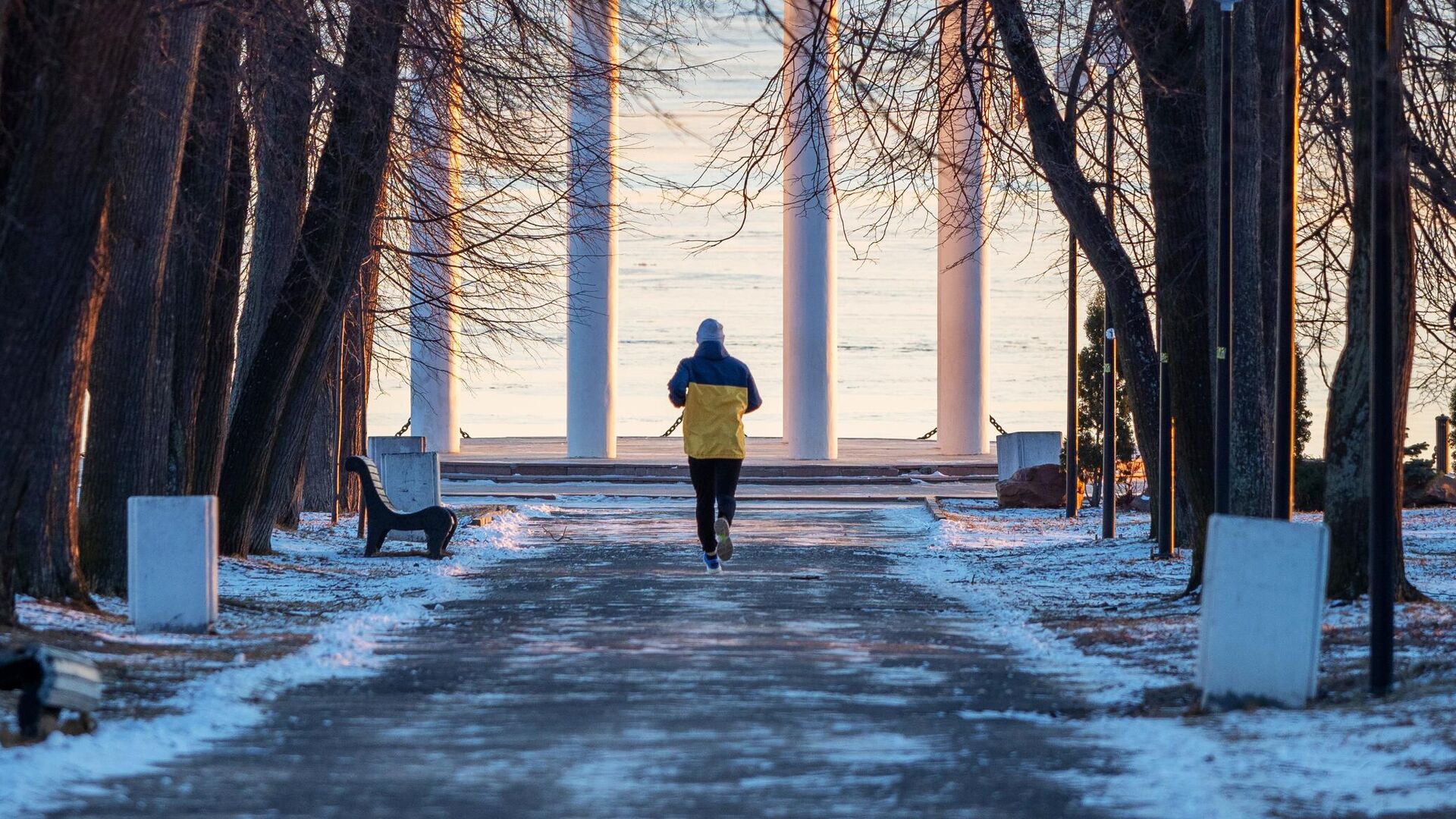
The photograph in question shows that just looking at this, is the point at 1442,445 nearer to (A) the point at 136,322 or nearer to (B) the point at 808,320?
(B) the point at 808,320

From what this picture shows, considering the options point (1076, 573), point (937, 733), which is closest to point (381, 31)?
point (1076, 573)

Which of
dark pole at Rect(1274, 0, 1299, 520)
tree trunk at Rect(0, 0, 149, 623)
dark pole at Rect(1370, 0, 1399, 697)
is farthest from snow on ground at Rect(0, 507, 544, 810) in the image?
dark pole at Rect(1274, 0, 1299, 520)

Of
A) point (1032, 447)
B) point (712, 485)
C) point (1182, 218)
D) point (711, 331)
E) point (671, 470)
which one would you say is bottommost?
point (712, 485)

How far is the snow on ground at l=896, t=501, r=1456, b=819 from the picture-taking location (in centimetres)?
623

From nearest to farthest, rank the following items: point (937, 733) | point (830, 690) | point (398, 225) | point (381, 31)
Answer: point (937, 733) → point (830, 690) → point (381, 31) → point (398, 225)

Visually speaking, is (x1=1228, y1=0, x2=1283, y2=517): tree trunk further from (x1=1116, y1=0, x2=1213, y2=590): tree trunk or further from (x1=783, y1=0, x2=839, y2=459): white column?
(x1=783, y1=0, x2=839, y2=459): white column

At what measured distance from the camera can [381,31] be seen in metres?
15.1

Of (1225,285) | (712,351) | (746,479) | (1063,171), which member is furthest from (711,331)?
(746,479)

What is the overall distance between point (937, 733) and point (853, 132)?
33.7 ft

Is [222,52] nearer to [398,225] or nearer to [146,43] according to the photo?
[146,43]

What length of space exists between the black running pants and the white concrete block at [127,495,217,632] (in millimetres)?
4693

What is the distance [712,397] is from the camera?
1448 cm

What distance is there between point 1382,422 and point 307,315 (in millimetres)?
10425

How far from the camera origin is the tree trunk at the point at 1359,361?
11.1 metres
